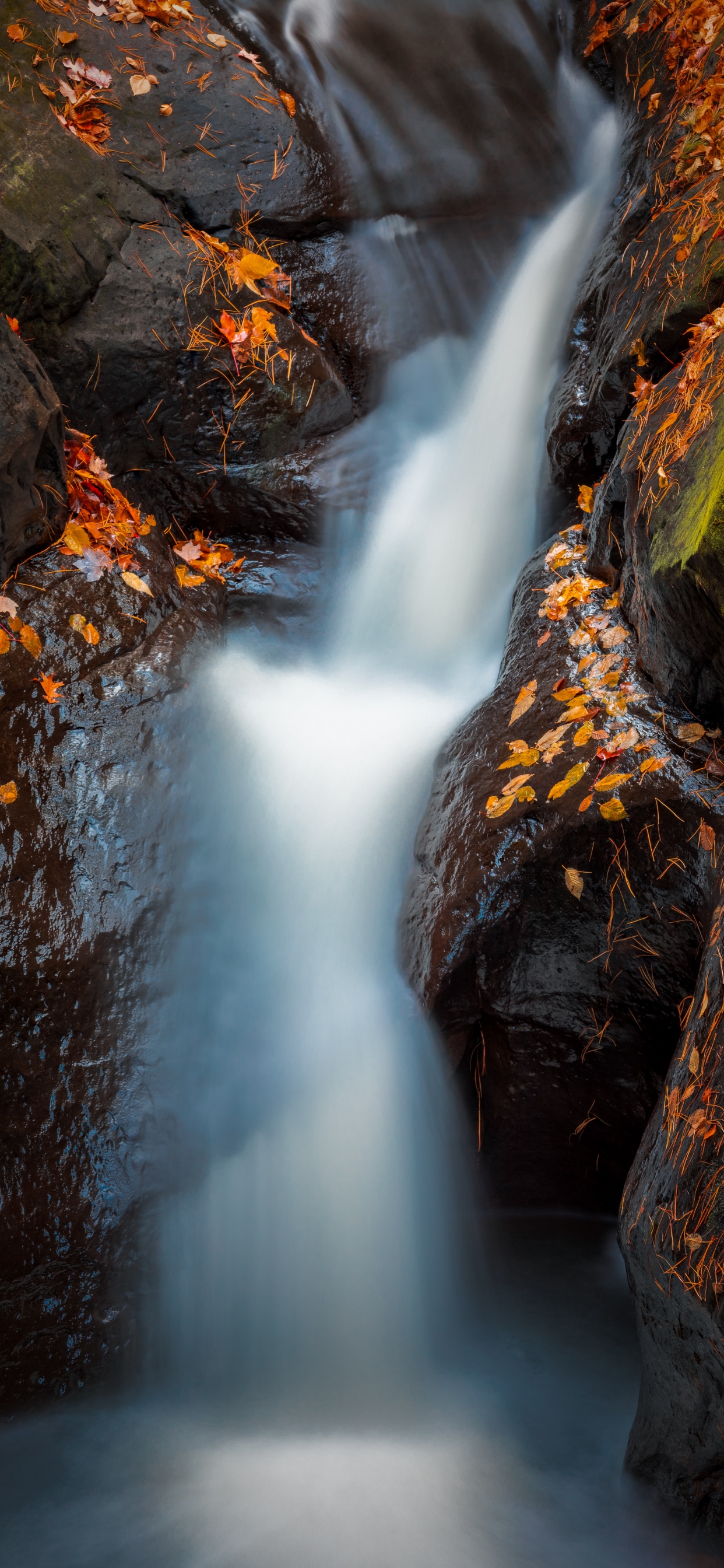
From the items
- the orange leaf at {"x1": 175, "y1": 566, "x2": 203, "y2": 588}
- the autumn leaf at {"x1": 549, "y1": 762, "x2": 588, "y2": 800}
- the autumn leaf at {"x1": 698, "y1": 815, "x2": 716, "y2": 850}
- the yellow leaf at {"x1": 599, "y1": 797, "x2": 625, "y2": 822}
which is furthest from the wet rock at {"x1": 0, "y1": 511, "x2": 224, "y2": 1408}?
the autumn leaf at {"x1": 698, "y1": 815, "x2": 716, "y2": 850}

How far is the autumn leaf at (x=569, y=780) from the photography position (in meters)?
2.93

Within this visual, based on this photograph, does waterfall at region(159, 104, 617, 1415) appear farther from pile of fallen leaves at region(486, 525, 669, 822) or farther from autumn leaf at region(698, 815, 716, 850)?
autumn leaf at region(698, 815, 716, 850)

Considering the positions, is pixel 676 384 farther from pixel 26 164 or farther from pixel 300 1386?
pixel 300 1386

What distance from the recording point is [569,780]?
294cm

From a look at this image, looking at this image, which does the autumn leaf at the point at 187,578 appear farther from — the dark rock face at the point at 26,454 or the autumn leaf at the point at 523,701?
the autumn leaf at the point at 523,701

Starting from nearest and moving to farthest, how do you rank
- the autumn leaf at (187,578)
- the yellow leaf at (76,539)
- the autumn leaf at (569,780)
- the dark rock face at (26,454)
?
the autumn leaf at (569,780) < the dark rock face at (26,454) < the yellow leaf at (76,539) < the autumn leaf at (187,578)

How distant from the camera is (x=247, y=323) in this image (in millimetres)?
4625

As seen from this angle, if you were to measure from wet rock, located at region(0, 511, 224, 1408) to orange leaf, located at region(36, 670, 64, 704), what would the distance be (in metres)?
0.02

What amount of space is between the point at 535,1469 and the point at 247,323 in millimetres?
5025

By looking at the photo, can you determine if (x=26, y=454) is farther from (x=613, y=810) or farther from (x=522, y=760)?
(x=613, y=810)

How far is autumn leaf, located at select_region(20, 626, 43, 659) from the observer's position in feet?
10.9

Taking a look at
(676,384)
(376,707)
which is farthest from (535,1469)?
(676,384)

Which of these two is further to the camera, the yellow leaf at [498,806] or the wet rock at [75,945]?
the yellow leaf at [498,806]

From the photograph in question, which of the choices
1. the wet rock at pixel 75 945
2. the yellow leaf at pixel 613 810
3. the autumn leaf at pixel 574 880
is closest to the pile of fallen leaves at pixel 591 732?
the yellow leaf at pixel 613 810
